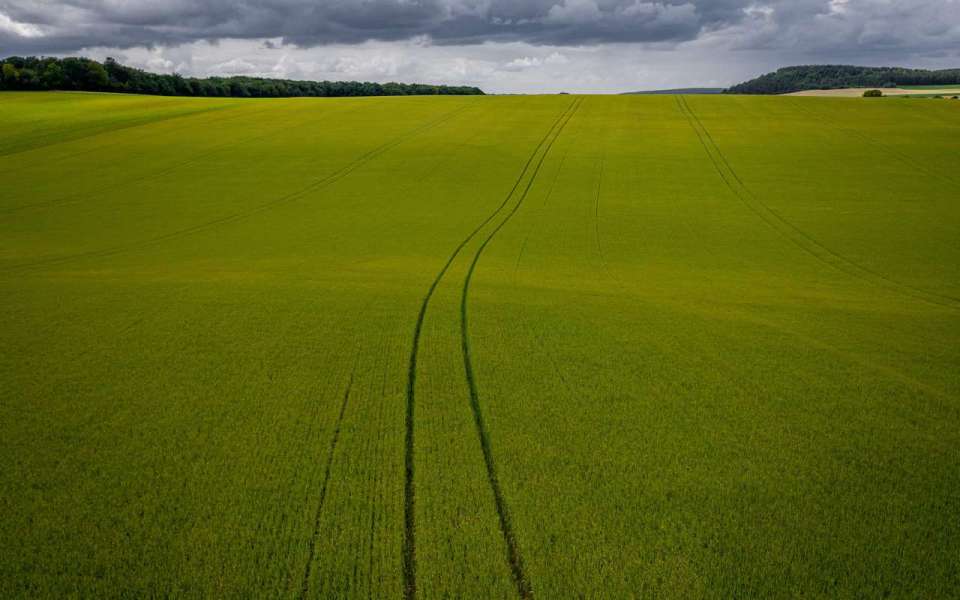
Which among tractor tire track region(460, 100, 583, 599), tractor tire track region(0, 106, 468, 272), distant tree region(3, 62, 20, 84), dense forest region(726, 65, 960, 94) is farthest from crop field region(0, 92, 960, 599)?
dense forest region(726, 65, 960, 94)

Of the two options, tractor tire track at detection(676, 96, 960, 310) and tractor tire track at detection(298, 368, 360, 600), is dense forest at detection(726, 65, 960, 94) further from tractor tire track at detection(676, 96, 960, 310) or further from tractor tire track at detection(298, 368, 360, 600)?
tractor tire track at detection(298, 368, 360, 600)

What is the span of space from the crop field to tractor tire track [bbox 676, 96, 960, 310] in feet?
0.50

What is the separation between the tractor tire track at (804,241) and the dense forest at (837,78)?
9338cm

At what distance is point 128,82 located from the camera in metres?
78.9

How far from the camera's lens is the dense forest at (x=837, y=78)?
365 feet

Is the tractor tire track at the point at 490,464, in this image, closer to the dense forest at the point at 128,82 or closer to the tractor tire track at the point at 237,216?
the tractor tire track at the point at 237,216

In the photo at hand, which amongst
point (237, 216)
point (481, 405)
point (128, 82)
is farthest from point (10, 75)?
point (481, 405)

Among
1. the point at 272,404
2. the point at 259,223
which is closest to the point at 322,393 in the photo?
the point at 272,404

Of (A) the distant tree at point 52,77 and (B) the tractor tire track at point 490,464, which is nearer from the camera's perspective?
(B) the tractor tire track at point 490,464

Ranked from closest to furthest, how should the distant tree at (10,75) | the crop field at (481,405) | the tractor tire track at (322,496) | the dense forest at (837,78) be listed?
the tractor tire track at (322,496) < the crop field at (481,405) < the distant tree at (10,75) < the dense forest at (837,78)

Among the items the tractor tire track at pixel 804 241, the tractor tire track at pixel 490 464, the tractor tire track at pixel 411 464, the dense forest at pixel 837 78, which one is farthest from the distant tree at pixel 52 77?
the dense forest at pixel 837 78

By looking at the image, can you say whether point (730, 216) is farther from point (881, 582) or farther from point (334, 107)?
point (334, 107)

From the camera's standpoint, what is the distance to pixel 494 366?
9172mm

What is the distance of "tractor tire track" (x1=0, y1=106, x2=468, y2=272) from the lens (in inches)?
669
